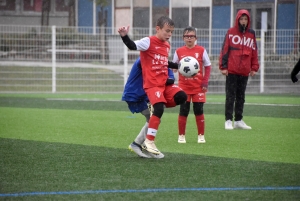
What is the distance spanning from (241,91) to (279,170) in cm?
497

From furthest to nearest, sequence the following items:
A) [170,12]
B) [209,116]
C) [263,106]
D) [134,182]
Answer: [170,12] < [263,106] < [209,116] < [134,182]

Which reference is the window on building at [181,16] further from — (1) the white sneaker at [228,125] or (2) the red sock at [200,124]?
(2) the red sock at [200,124]

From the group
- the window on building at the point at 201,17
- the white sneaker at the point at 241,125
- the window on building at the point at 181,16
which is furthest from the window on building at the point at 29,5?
the white sneaker at the point at 241,125

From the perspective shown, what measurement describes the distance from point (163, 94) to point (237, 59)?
3938 mm

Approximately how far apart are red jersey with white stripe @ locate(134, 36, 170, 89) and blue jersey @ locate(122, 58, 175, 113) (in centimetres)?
16

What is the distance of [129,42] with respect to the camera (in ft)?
23.9

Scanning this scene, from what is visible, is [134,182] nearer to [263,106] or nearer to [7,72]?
[263,106]

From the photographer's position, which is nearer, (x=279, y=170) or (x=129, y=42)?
(x=279, y=170)

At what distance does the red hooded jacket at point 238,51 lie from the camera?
11336 millimetres

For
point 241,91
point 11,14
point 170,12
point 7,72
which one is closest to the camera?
point 241,91

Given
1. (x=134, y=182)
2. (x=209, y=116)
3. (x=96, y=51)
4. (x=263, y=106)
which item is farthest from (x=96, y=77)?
(x=134, y=182)

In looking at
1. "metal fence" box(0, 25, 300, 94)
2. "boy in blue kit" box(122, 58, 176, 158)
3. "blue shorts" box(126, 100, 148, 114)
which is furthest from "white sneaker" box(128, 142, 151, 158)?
"metal fence" box(0, 25, 300, 94)

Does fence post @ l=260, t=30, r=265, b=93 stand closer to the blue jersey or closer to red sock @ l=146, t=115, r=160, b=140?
the blue jersey

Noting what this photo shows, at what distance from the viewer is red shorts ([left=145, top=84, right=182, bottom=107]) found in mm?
7477
